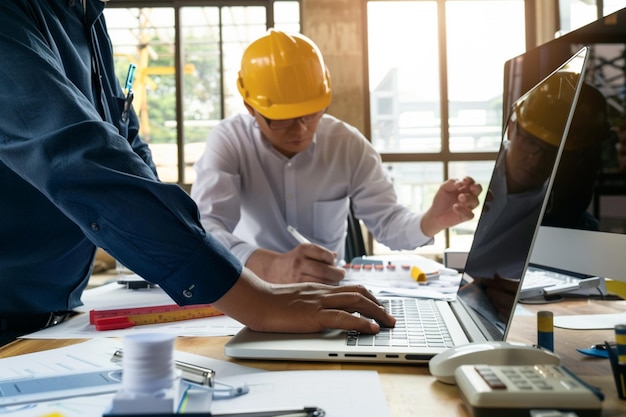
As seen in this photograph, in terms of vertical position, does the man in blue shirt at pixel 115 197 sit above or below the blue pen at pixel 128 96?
below

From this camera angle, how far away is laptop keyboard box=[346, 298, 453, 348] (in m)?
0.79

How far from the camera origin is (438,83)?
5504mm

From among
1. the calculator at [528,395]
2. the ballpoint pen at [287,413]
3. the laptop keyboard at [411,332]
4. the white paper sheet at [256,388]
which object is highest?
the calculator at [528,395]

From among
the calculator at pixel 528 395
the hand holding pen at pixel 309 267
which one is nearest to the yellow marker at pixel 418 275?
the hand holding pen at pixel 309 267

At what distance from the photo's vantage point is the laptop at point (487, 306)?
70 centimetres

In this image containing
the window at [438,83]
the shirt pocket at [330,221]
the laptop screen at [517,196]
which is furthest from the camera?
the window at [438,83]

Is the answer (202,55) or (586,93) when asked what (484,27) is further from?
(586,93)

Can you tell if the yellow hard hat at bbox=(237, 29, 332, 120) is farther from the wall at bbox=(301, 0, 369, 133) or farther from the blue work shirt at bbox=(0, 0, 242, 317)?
the wall at bbox=(301, 0, 369, 133)

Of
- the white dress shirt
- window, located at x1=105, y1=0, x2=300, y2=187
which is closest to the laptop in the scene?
the white dress shirt

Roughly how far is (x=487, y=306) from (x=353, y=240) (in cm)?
172

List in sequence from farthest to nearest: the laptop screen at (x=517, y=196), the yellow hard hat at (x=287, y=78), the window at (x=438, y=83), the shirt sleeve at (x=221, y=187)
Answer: the window at (x=438, y=83), the yellow hard hat at (x=287, y=78), the shirt sleeve at (x=221, y=187), the laptop screen at (x=517, y=196)

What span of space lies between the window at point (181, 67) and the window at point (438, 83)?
3.70 feet

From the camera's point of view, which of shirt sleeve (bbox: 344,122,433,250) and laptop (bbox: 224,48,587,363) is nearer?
laptop (bbox: 224,48,587,363)

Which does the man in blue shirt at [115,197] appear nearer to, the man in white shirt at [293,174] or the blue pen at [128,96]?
the blue pen at [128,96]
